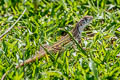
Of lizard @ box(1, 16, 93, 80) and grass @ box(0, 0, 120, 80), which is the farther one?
lizard @ box(1, 16, 93, 80)

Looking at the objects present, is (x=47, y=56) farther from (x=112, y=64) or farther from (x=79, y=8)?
(x=79, y=8)

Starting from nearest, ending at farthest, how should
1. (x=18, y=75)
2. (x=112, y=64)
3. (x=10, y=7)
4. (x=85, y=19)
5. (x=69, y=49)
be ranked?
(x=18, y=75)
(x=112, y=64)
(x=69, y=49)
(x=85, y=19)
(x=10, y=7)

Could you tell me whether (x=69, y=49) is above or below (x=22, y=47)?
below

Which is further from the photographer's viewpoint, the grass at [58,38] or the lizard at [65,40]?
the lizard at [65,40]

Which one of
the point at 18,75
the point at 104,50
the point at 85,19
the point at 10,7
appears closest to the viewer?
the point at 18,75

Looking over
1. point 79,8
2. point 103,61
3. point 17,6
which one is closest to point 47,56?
point 103,61

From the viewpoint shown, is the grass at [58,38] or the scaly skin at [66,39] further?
the scaly skin at [66,39]

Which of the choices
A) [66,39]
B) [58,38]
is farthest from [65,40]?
[58,38]

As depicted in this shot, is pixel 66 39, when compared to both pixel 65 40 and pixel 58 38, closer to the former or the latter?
pixel 65 40
